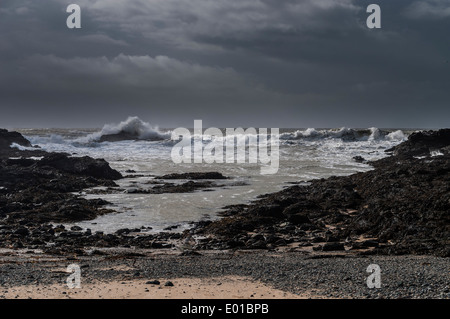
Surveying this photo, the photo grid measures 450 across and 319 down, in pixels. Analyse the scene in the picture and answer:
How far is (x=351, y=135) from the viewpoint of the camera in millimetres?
62344

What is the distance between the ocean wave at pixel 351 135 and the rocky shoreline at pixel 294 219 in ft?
122

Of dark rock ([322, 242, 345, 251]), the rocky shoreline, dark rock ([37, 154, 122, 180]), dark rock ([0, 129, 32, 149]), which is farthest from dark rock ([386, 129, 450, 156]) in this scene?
dark rock ([0, 129, 32, 149])

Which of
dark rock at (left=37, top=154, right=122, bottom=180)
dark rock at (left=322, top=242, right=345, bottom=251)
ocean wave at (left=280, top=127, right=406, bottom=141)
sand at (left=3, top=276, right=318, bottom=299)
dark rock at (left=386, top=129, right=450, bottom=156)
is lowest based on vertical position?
dark rock at (left=322, top=242, right=345, bottom=251)

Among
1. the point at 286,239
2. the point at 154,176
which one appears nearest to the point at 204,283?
the point at 286,239

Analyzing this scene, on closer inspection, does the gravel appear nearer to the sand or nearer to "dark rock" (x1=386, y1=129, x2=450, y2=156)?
the sand

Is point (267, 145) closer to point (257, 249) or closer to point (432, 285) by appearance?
point (257, 249)

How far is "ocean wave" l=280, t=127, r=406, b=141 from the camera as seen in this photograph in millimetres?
59875

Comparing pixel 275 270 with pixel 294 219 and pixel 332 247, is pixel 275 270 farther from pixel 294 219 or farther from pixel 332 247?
pixel 294 219

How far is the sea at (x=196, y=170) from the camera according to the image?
18.9 m

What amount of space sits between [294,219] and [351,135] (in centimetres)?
4795

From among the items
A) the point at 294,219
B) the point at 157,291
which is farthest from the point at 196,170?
the point at 157,291

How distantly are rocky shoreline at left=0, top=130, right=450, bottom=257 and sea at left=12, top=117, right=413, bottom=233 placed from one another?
117cm

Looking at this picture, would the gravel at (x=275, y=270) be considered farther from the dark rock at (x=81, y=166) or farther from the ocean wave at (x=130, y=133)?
the ocean wave at (x=130, y=133)
